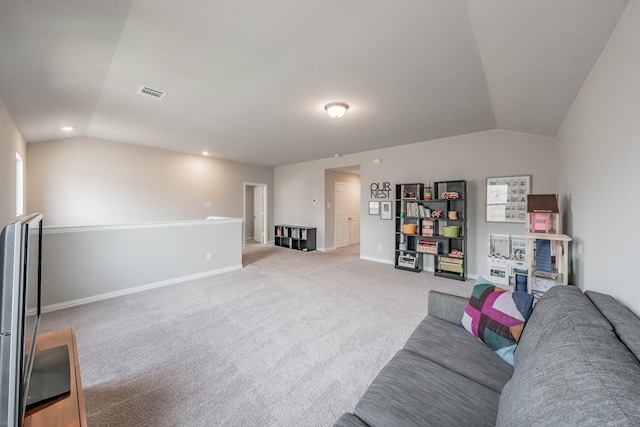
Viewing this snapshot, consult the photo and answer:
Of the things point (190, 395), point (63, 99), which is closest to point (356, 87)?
point (190, 395)

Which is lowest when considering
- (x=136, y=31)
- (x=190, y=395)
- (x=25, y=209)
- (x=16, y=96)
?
(x=190, y=395)

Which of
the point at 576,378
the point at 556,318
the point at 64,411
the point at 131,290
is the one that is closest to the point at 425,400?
the point at 576,378

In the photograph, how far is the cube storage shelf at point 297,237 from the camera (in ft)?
21.9

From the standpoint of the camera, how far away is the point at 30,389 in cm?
102

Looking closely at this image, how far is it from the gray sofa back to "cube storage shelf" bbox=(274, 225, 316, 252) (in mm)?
5676

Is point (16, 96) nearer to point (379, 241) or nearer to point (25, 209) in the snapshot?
point (25, 209)

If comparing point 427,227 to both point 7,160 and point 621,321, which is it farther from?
point 7,160

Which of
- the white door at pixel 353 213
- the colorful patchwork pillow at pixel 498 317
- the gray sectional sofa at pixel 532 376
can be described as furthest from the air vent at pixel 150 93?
the white door at pixel 353 213

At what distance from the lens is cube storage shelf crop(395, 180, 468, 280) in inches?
168

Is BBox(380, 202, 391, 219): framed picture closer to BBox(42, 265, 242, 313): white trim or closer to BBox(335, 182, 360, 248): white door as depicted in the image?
BBox(335, 182, 360, 248): white door

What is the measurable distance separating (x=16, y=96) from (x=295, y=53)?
304 cm

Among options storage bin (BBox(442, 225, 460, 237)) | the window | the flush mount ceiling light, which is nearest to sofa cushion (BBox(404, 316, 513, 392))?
the flush mount ceiling light

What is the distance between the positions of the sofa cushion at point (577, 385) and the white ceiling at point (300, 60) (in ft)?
6.06

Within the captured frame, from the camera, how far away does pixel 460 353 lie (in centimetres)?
144
